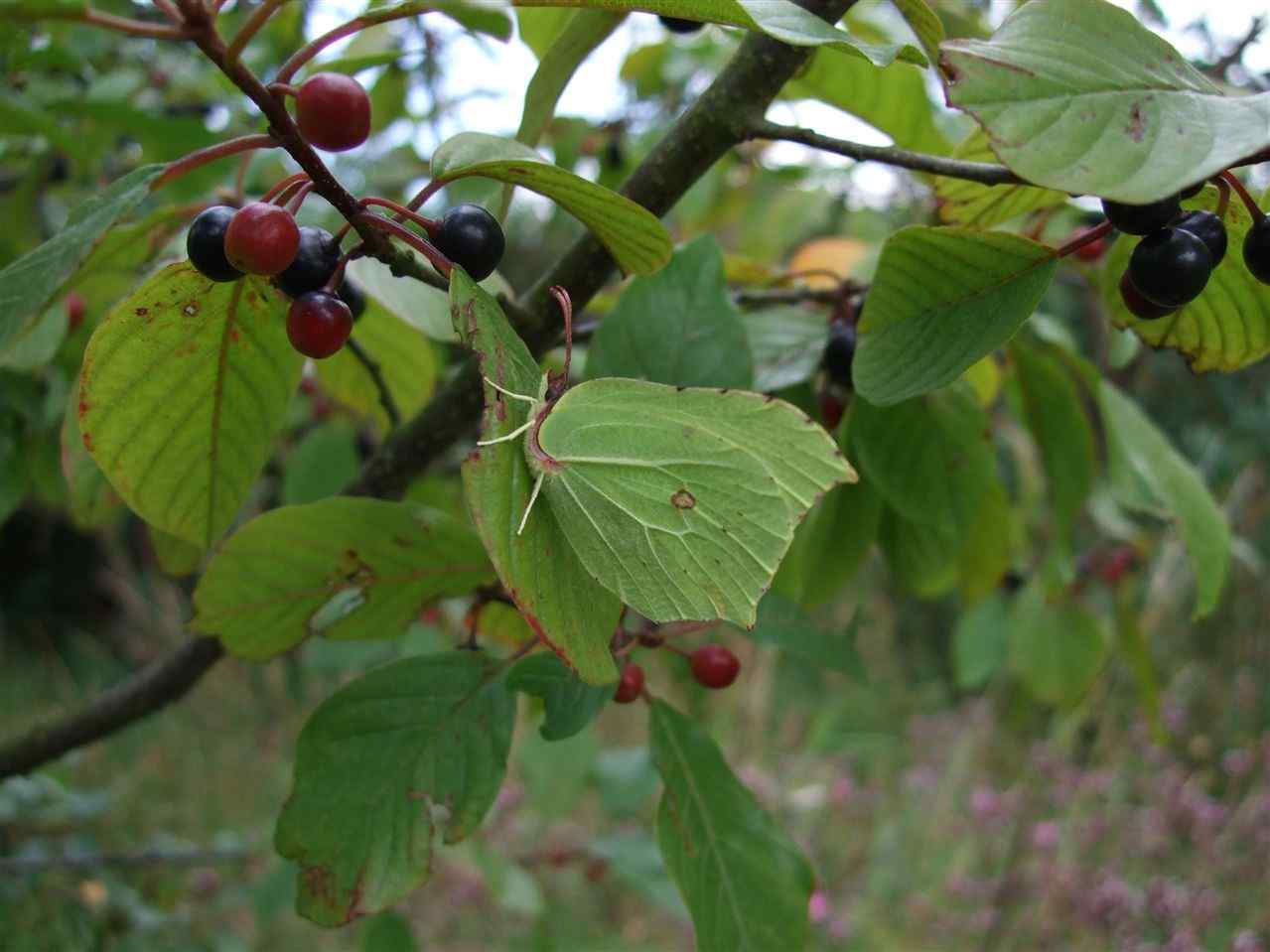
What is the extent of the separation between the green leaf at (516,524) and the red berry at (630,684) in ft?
1.01

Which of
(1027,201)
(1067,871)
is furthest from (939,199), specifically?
(1067,871)

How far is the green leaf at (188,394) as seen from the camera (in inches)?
24.8

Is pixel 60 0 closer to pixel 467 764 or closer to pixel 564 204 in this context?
pixel 564 204

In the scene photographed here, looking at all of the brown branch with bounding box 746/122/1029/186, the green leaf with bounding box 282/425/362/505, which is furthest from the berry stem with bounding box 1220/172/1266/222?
the green leaf with bounding box 282/425/362/505

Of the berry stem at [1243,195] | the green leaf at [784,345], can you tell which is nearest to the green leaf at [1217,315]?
the berry stem at [1243,195]

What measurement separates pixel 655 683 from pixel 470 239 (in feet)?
3.70

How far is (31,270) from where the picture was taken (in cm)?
58

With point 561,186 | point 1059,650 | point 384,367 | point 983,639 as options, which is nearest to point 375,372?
point 384,367

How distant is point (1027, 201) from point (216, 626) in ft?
2.44

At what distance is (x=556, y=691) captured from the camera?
738 millimetres

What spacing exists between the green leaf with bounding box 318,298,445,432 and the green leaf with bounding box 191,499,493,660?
0.24 metres

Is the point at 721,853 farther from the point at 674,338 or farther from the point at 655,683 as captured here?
the point at 655,683

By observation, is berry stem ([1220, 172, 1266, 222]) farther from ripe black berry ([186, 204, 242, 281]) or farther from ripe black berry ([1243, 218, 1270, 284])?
ripe black berry ([186, 204, 242, 281])

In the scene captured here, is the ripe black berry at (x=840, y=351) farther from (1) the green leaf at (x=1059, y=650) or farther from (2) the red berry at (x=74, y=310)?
(1) the green leaf at (x=1059, y=650)
